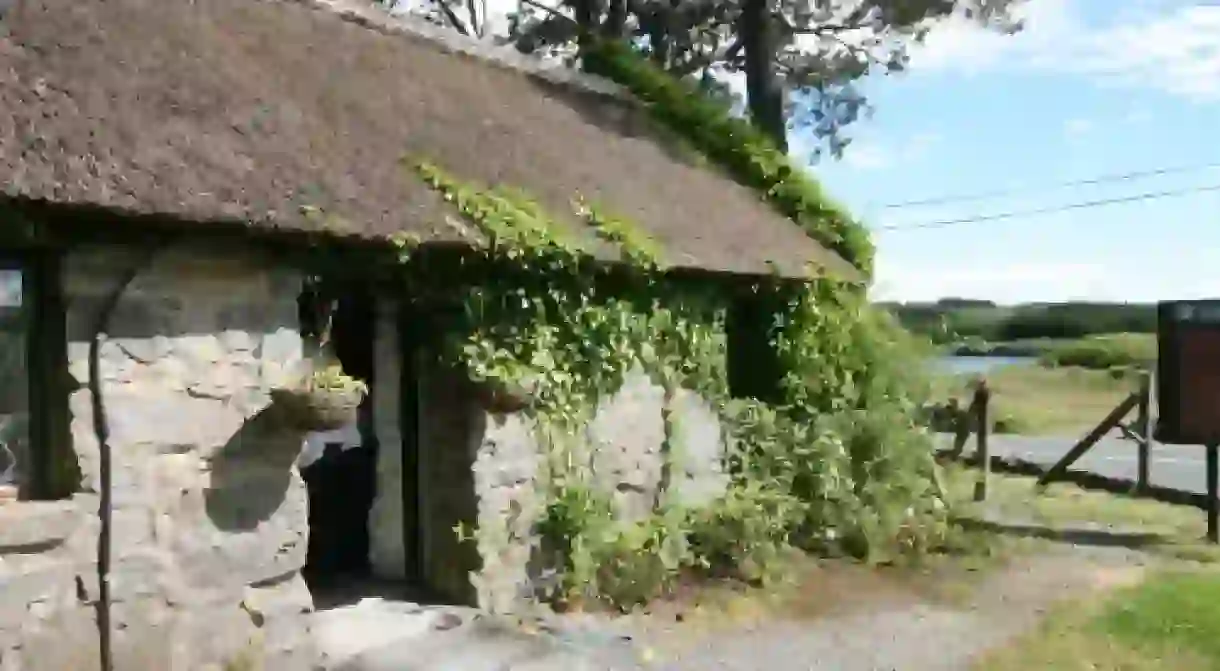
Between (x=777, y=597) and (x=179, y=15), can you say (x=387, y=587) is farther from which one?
(x=179, y=15)

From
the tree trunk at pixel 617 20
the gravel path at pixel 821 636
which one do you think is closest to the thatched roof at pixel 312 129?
the gravel path at pixel 821 636

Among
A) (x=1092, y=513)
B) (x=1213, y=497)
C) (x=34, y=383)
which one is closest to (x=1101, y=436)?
(x=1092, y=513)

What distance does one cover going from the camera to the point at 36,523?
15.6ft

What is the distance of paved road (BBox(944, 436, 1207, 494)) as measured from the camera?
16188mm

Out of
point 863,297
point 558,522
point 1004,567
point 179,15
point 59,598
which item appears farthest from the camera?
point 863,297

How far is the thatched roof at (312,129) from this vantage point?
17.1 feet

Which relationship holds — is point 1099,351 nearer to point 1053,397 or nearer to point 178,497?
point 1053,397

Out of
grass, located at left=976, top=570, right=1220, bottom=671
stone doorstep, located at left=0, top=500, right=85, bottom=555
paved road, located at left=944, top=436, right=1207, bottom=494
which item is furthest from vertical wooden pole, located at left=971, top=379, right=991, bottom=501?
stone doorstep, located at left=0, top=500, right=85, bottom=555

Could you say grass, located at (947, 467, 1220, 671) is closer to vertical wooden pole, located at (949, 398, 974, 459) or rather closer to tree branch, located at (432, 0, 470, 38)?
vertical wooden pole, located at (949, 398, 974, 459)

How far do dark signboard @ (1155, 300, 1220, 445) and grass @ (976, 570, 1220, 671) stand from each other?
2.20 m

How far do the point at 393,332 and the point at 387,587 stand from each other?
5.29ft

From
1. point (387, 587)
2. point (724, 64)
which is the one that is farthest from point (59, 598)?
point (724, 64)

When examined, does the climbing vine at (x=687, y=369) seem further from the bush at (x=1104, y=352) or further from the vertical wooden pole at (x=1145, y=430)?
the bush at (x=1104, y=352)

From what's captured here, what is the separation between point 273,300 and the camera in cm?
588
